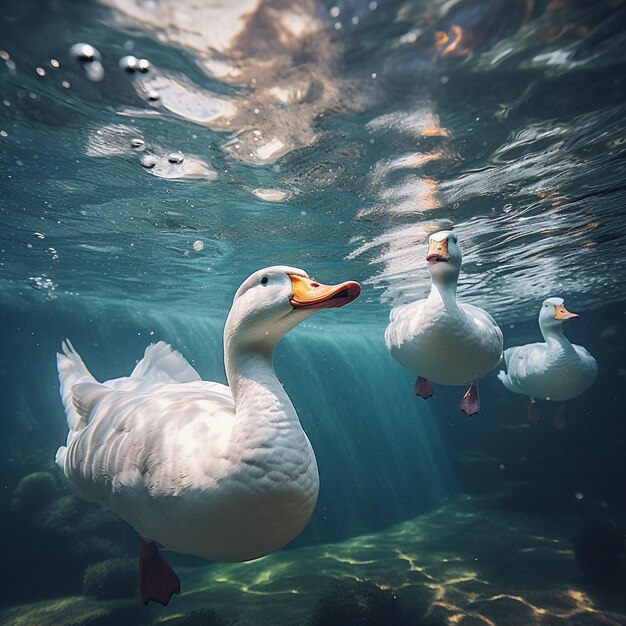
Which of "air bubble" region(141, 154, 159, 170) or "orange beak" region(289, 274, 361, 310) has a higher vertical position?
"air bubble" region(141, 154, 159, 170)

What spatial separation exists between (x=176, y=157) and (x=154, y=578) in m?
6.27

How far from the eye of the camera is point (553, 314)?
907 centimetres

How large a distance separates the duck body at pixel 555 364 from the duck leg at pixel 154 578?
812 centimetres

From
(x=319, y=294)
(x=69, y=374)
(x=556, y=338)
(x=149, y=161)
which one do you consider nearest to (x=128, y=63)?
(x=149, y=161)

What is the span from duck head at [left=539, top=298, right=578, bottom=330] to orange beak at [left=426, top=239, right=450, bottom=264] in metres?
4.45

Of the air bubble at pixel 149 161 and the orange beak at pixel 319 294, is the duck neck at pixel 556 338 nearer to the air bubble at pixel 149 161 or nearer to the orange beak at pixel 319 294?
the orange beak at pixel 319 294

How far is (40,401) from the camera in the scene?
69.5 feet

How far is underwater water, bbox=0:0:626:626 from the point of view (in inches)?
181

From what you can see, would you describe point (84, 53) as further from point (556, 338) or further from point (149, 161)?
point (556, 338)

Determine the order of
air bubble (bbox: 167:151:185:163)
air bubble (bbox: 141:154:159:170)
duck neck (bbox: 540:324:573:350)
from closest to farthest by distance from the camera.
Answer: air bubble (bbox: 167:151:185:163), air bubble (bbox: 141:154:159:170), duck neck (bbox: 540:324:573:350)

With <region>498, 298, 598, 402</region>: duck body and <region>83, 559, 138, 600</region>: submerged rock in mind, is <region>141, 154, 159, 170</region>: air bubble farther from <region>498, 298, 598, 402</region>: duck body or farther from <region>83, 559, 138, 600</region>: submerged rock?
<region>83, 559, 138, 600</region>: submerged rock

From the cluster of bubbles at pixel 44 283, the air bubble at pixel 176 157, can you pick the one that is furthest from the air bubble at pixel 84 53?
the cluster of bubbles at pixel 44 283

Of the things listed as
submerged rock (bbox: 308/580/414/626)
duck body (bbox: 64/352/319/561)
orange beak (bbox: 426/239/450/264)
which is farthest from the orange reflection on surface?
submerged rock (bbox: 308/580/414/626)

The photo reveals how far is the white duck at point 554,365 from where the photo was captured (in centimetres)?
870
